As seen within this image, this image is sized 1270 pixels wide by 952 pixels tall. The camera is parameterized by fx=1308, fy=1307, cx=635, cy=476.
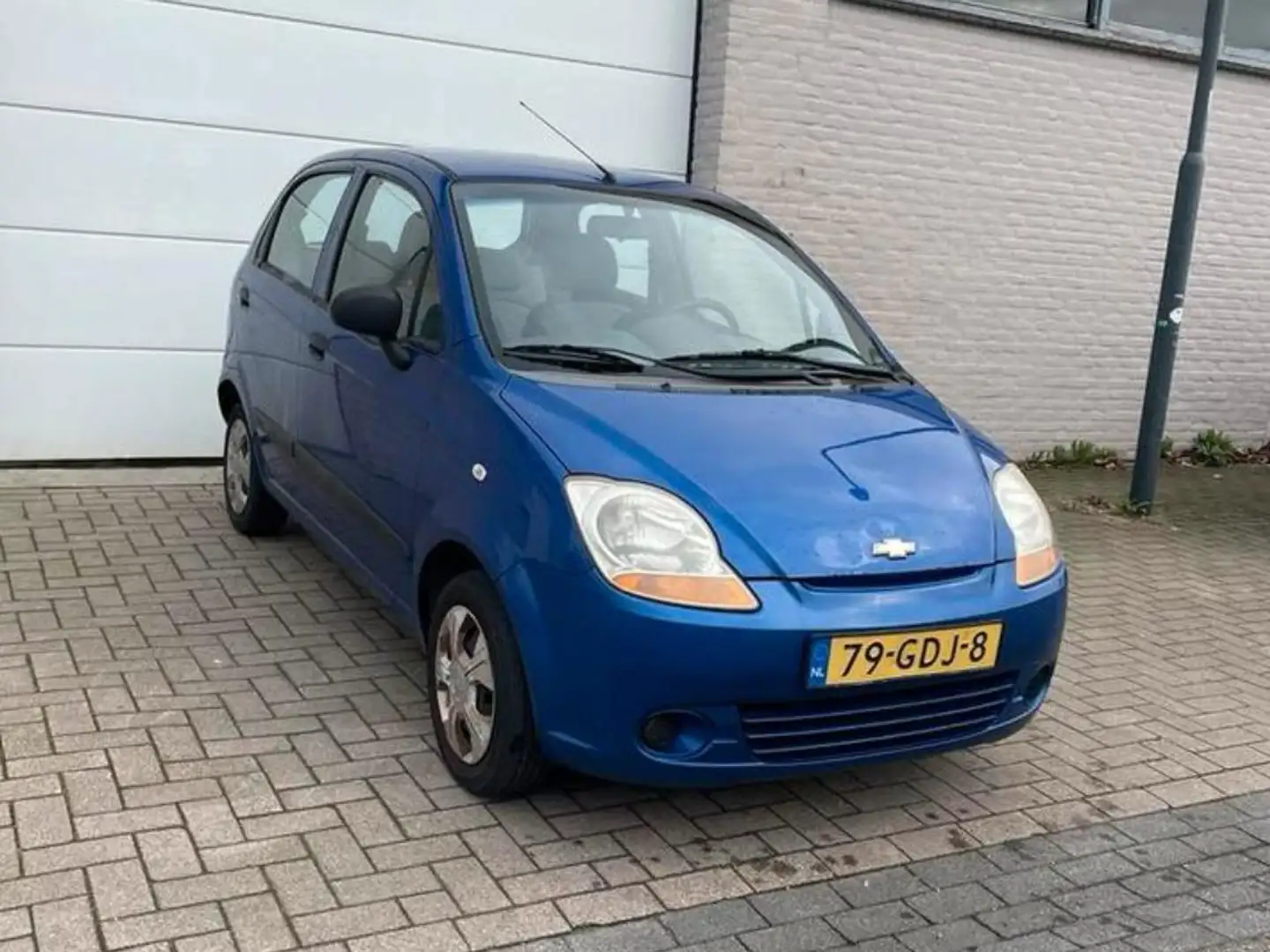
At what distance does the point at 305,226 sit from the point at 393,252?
1.03 meters

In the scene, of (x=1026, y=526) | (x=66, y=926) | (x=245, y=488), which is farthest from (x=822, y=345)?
(x=245, y=488)

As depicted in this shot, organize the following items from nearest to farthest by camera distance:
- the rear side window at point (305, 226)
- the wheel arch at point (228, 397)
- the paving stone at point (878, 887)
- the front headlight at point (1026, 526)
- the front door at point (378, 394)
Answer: the paving stone at point (878, 887) → the front headlight at point (1026, 526) → the front door at point (378, 394) → the rear side window at point (305, 226) → the wheel arch at point (228, 397)

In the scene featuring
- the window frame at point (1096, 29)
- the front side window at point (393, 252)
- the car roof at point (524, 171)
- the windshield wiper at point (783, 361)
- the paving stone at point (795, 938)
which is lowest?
the paving stone at point (795, 938)

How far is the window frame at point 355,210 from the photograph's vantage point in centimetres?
398

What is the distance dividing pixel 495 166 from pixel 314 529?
4.86ft

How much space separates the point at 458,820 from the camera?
342 cm

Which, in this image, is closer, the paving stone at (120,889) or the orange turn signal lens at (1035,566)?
the paving stone at (120,889)

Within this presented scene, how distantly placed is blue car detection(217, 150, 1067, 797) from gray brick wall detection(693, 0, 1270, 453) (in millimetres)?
3431

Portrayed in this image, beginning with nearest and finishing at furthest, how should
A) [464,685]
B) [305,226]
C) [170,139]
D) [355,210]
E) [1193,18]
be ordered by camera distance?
[464,685] → [355,210] → [305,226] → [170,139] → [1193,18]

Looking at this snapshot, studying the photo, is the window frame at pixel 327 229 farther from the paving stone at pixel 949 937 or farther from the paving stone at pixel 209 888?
the paving stone at pixel 949 937

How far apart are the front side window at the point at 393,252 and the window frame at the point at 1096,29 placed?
4443 mm

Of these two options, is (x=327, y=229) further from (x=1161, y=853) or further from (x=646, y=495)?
(x=1161, y=853)

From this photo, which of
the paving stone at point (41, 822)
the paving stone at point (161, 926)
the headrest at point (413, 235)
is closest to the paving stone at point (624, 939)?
the paving stone at point (161, 926)

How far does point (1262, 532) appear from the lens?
779cm
